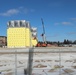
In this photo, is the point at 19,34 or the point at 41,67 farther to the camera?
the point at 19,34

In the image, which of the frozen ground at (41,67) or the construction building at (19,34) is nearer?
the frozen ground at (41,67)

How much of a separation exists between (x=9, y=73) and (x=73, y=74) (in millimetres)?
2688

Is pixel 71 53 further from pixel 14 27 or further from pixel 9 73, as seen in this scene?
pixel 14 27

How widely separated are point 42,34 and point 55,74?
10571 centimetres

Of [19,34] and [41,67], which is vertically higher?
[19,34]

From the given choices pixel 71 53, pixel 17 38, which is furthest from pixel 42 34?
pixel 71 53

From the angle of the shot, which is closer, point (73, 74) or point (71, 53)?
point (73, 74)

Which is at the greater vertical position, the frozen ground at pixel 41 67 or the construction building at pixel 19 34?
the construction building at pixel 19 34

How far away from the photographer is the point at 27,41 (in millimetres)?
151000

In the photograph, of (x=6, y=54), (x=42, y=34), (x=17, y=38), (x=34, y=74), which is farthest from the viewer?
(x=17, y=38)

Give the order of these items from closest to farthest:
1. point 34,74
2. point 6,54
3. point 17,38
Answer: point 34,74, point 6,54, point 17,38

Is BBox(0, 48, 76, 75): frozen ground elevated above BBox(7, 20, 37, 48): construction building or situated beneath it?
situated beneath

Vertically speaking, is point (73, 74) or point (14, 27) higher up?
point (14, 27)

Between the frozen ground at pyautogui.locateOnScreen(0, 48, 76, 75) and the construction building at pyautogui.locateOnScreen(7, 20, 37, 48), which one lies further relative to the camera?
the construction building at pyautogui.locateOnScreen(7, 20, 37, 48)
